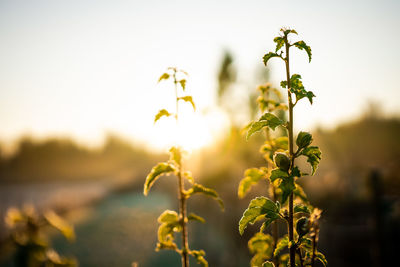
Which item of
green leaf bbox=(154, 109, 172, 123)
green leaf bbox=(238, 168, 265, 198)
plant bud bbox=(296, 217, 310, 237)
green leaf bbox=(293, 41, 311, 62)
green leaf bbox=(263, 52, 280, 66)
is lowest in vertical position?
plant bud bbox=(296, 217, 310, 237)

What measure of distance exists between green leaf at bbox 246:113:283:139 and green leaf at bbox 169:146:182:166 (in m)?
0.39

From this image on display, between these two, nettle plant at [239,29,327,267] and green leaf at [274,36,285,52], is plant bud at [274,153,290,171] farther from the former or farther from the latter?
green leaf at [274,36,285,52]

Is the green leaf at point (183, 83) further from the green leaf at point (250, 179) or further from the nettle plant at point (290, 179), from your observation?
the green leaf at point (250, 179)

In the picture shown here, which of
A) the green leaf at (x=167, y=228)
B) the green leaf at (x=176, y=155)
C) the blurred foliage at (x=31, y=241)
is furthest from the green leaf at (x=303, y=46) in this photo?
the blurred foliage at (x=31, y=241)

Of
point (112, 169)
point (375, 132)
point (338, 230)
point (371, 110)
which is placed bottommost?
point (112, 169)

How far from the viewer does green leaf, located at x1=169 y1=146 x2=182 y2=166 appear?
4.12 feet

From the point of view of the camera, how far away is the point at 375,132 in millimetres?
27891

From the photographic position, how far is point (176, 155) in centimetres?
126

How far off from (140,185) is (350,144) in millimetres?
22434

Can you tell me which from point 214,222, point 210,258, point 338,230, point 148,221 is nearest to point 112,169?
point 148,221

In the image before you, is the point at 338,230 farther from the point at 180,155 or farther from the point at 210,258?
the point at 180,155

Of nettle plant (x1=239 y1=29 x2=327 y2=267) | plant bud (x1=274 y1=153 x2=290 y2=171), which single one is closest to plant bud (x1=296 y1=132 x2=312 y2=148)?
nettle plant (x1=239 y1=29 x2=327 y2=267)

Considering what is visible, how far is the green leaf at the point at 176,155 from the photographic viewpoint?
1255 mm

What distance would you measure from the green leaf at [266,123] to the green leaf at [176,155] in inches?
15.2
